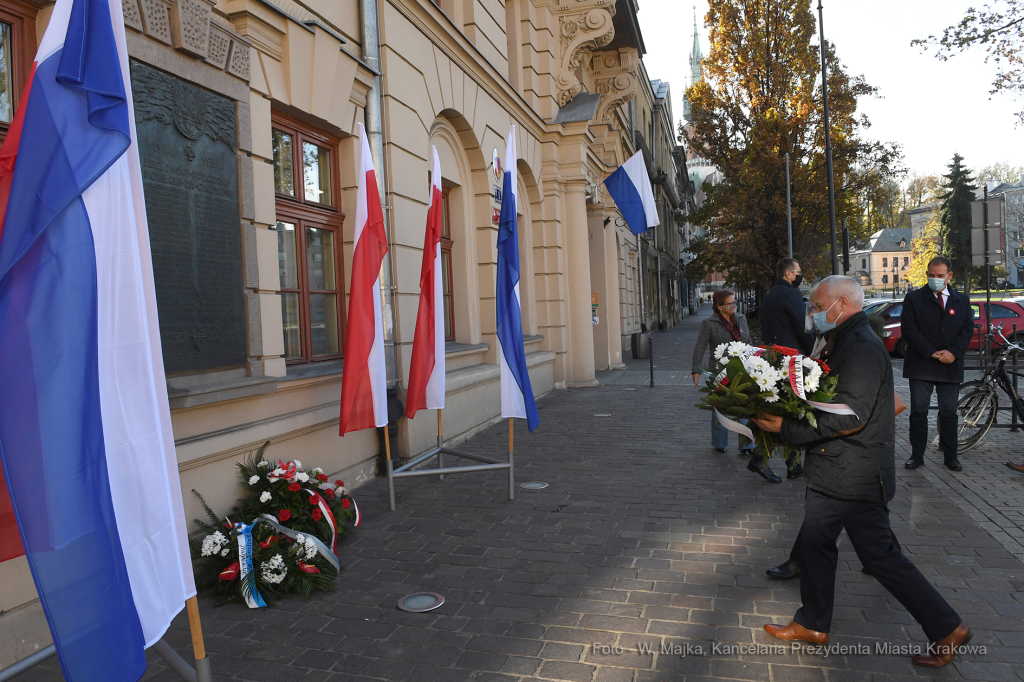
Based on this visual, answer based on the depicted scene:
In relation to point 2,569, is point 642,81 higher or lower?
higher

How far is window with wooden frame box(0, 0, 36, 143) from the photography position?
12.3 ft

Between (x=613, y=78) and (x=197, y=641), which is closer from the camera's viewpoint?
(x=197, y=641)

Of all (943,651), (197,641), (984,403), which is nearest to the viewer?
(197,641)

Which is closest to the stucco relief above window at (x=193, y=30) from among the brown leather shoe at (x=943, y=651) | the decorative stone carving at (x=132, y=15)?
the decorative stone carving at (x=132, y=15)

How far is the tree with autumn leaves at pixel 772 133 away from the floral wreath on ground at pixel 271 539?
25.5 m

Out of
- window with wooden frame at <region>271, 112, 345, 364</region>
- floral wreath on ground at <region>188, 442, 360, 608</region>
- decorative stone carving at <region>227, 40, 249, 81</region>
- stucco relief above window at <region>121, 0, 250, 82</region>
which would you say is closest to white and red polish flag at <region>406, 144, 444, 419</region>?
window with wooden frame at <region>271, 112, 345, 364</region>

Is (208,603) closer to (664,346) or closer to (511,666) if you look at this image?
(511,666)

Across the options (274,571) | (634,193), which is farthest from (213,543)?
(634,193)

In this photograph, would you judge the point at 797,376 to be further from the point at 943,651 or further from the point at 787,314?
the point at 787,314

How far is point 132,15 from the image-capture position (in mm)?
4324

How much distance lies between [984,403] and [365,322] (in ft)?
20.9

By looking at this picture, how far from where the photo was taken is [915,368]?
21.9 ft

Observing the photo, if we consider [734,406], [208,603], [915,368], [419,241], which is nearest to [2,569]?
[208,603]

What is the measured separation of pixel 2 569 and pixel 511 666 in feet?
8.45
